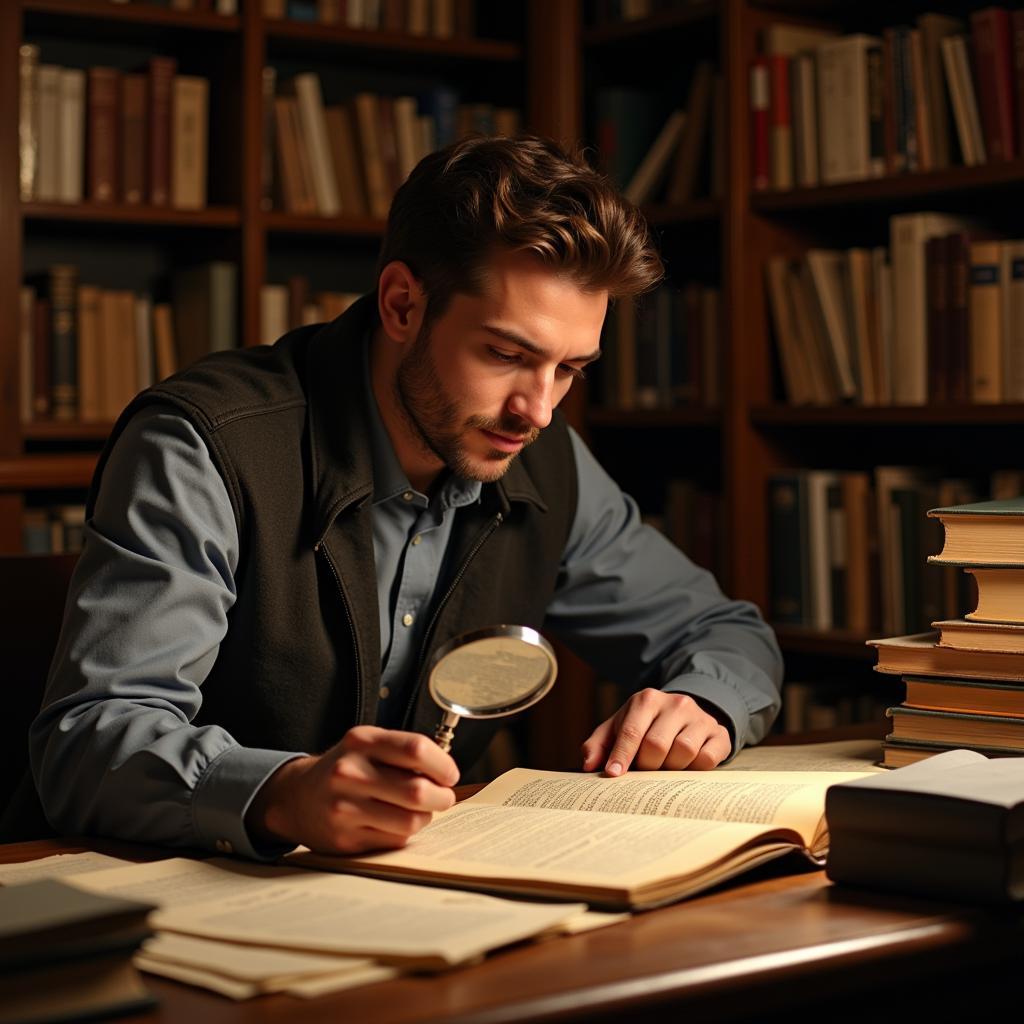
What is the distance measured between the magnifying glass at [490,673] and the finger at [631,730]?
308 millimetres

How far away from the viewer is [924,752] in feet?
4.99

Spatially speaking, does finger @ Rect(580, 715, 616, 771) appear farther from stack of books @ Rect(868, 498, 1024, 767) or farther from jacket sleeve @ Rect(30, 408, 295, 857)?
jacket sleeve @ Rect(30, 408, 295, 857)

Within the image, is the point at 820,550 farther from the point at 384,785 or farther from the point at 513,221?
the point at 384,785

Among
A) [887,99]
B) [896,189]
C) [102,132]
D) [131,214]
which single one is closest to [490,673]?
[896,189]

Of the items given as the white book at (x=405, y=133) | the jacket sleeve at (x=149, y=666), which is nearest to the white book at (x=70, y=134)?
the white book at (x=405, y=133)

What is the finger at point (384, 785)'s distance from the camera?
3.71 feet

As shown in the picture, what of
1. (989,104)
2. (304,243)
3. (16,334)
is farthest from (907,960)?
(304,243)

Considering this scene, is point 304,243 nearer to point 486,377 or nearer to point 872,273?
point 872,273

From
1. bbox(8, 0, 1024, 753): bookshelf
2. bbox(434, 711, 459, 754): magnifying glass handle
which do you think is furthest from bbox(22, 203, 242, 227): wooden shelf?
bbox(434, 711, 459, 754): magnifying glass handle

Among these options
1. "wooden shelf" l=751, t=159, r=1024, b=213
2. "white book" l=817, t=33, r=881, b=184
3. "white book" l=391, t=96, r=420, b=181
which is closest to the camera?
"wooden shelf" l=751, t=159, r=1024, b=213

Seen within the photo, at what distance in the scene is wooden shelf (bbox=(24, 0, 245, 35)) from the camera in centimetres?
308

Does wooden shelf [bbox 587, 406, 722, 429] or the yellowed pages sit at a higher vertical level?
wooden shelf [bbox 587, 406, 722, 429]

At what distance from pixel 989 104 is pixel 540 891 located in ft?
6.96

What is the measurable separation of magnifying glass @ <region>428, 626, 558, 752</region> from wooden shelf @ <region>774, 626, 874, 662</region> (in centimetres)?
178
